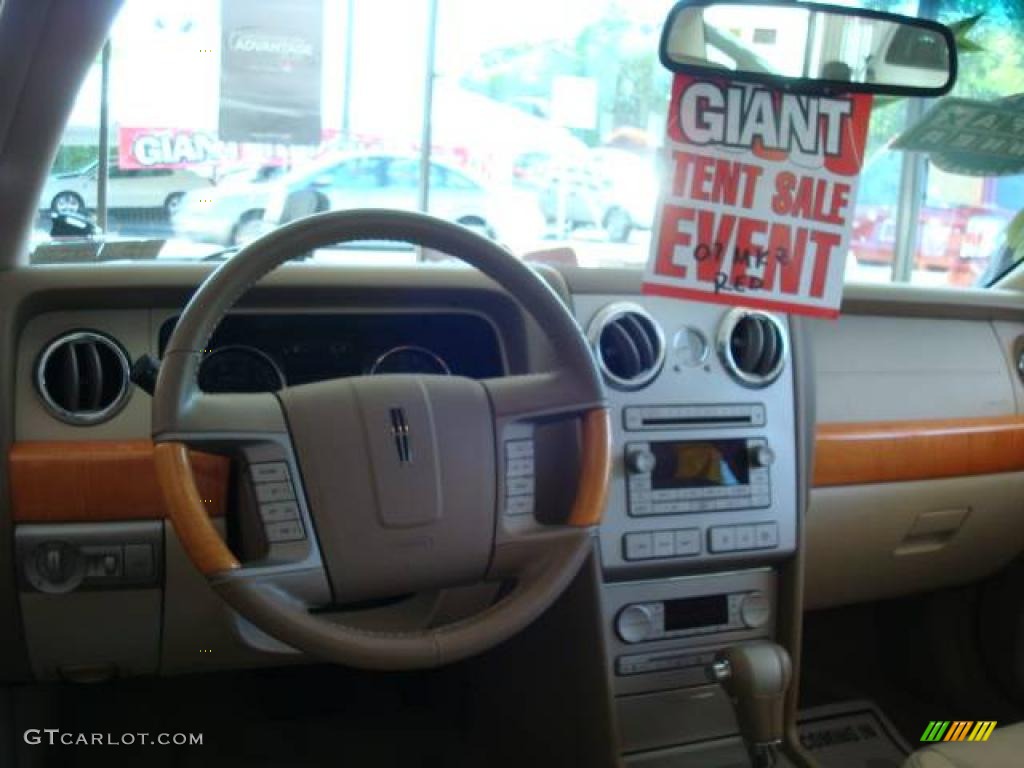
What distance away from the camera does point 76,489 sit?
58.7 inches

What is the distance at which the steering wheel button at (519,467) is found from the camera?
1300mm

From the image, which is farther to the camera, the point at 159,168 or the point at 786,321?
the point at 159,168

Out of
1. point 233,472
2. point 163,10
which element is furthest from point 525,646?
point 163,10

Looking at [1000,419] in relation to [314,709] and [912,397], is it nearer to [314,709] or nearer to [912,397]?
[912,397]

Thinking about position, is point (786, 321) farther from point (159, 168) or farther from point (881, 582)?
point (159, 168)

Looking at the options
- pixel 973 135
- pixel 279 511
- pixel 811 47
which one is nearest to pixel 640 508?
pixel 279 511

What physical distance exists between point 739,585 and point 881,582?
21.5 inches

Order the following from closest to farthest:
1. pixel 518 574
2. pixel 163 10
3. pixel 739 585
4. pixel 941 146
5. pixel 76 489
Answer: pixel 518 574 < pixel 76 489 < pixel 739 585 < pixel 163 10 < pixel 941 146

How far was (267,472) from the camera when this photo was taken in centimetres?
120

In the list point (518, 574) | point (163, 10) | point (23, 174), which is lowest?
point (518, 574)

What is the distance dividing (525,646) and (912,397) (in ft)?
2.89

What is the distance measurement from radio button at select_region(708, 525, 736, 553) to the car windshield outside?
492mm

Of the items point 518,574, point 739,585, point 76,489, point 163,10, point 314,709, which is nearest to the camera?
point 518,574

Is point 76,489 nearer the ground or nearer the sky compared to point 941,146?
nearer the ground
